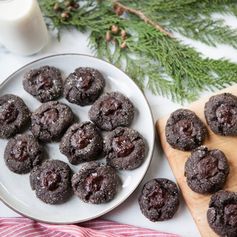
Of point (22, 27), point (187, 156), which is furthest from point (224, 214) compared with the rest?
point (22, 27)

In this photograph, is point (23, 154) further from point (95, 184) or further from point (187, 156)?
point (187, 156)

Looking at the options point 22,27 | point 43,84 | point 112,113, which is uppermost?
point 22,27

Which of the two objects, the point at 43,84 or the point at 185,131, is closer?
the point at 185,131

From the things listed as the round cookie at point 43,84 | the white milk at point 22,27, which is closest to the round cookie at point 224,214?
the round cookie at point 43,84

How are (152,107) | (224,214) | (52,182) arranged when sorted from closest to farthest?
(224,214) → (52,182) → (152,107)

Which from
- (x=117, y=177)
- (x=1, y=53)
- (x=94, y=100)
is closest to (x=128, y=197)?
(x=117, y=177)
